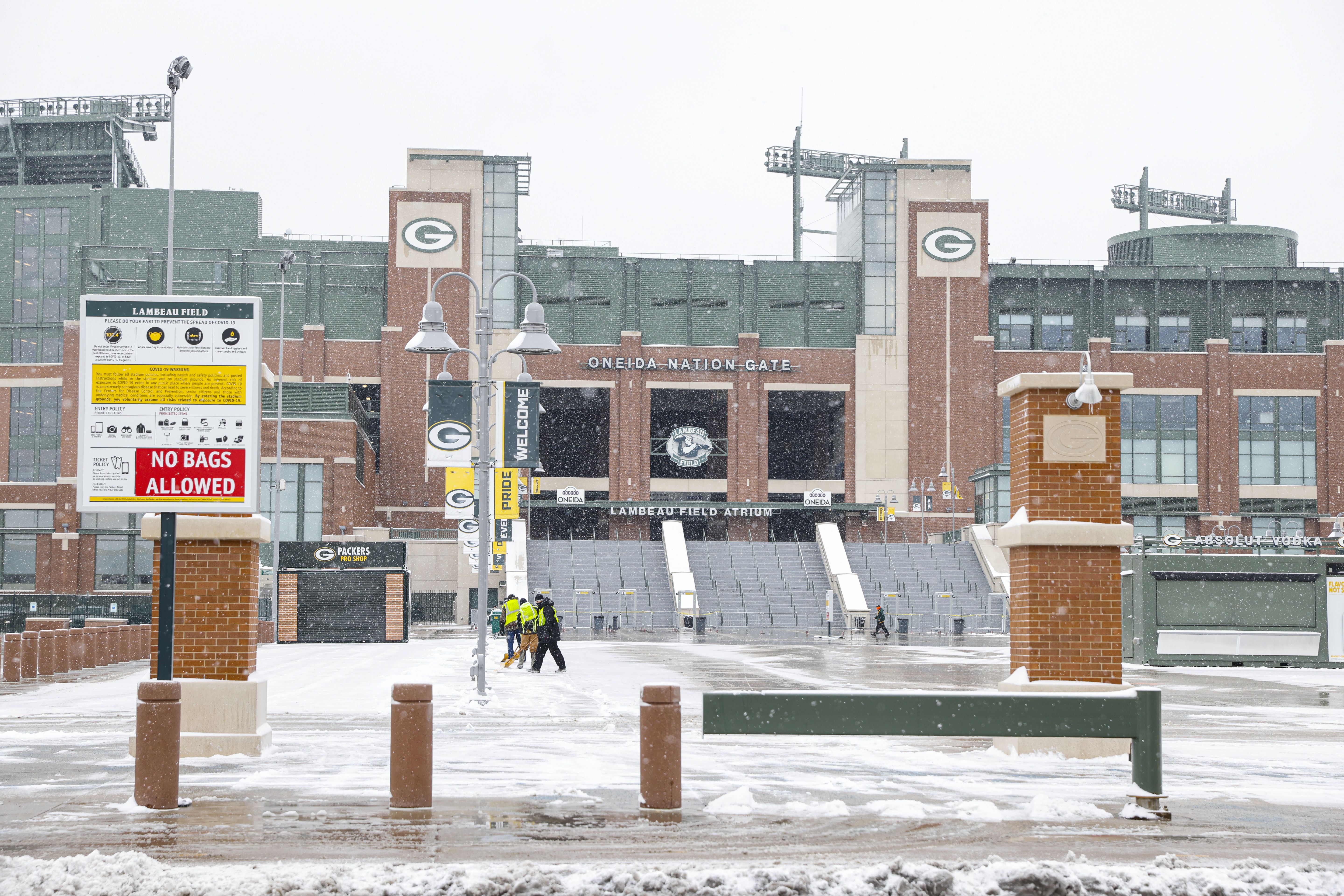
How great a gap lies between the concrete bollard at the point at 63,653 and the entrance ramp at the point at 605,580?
30.2 meters

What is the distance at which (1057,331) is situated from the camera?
3061 inches

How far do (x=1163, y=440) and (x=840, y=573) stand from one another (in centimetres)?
2399

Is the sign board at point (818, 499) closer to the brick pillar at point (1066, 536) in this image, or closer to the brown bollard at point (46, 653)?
the brown bollard at point (46, 653)

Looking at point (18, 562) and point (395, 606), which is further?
point (18, 562)

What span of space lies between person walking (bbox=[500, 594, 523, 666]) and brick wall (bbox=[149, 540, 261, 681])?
14765 mm

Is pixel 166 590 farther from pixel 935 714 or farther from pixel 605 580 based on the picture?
pixel 605 580

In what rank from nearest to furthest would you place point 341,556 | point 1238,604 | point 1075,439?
1. point 1075,439
2. point 1238,604
3. point 341,556

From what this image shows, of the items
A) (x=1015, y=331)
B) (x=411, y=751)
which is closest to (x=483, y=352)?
(x=411, y=751)

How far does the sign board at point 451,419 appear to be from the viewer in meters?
21.1

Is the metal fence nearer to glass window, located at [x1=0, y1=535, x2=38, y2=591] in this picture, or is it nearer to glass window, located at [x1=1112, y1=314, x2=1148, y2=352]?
glass window, located at [x1=0, y1=535, x2=38, y2=591]

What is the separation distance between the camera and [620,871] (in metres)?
7.57

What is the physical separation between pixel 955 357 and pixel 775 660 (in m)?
46.0

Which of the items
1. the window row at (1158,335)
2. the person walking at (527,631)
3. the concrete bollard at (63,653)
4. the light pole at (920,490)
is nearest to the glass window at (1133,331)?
the window row at (1158,335)

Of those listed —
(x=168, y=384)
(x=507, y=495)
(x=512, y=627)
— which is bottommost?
(x=512, y=627)
